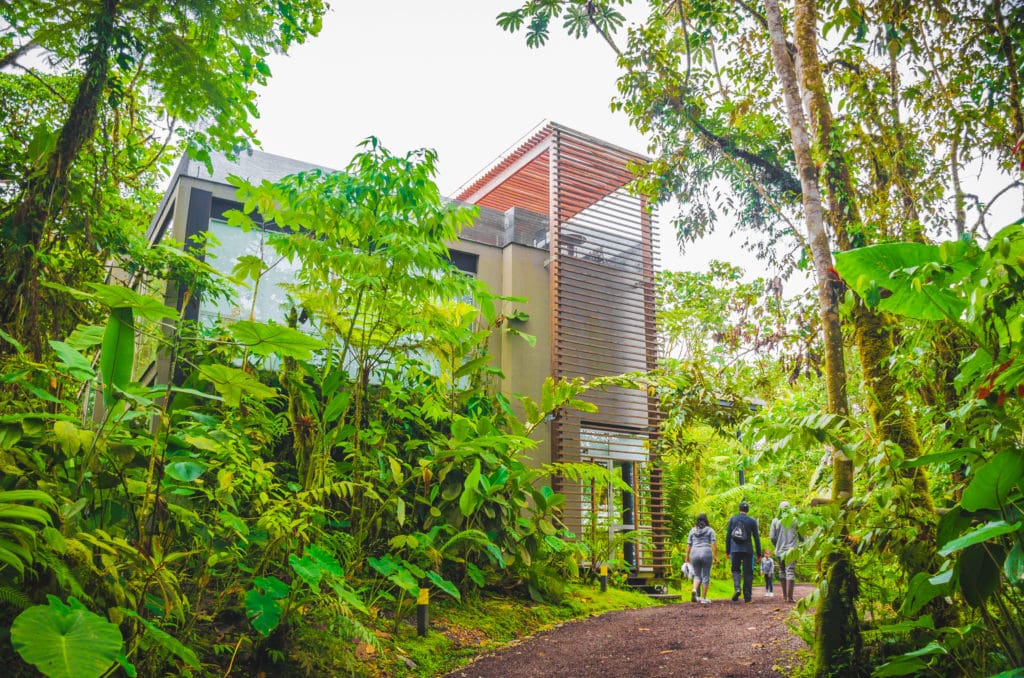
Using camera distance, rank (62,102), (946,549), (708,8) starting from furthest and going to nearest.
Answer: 1. (708,8)
2. (62,102)
3. (946,549)

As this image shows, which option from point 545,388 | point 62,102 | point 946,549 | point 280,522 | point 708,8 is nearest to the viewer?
point 946,549

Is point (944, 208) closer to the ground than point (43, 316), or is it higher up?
higher up

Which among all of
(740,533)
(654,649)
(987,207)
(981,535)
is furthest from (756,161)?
(981,535)

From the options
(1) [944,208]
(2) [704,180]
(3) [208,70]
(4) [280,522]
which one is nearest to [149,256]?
(3) [208,70]

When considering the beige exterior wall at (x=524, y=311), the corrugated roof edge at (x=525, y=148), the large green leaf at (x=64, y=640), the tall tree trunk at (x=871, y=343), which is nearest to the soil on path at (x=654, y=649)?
the tall tree trunk at (x=871, y=343)

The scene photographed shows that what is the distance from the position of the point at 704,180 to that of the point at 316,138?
5.54m

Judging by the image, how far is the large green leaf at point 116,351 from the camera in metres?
2.81

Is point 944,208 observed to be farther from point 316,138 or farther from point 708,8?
point 316,138

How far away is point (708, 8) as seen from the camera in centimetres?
725

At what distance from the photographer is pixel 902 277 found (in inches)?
111

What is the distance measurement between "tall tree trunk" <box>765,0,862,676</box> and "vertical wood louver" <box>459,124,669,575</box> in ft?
14.6

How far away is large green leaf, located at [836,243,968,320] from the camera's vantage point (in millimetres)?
2814

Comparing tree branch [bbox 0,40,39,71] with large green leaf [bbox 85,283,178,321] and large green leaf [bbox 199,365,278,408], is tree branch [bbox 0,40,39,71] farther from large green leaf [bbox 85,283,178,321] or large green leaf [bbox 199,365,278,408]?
large green leaf [bbox 199,365,278,408]

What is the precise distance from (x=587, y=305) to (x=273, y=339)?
7675 mm
